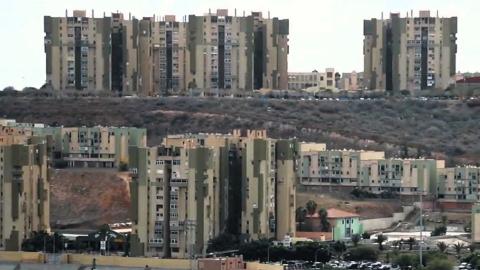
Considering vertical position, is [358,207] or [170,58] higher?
[170,58]

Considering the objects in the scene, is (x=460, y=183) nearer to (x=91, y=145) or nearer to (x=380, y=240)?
(x=380, y=240)

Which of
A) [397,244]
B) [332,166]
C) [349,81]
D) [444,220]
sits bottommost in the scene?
[397,244]

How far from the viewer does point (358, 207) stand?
174 ft

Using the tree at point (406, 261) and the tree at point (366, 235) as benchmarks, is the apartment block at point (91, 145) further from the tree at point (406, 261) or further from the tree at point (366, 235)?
the tree at point (406, 261)

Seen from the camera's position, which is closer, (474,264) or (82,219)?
(474,264)

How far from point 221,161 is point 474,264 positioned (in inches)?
277

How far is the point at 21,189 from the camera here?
47.3 meters

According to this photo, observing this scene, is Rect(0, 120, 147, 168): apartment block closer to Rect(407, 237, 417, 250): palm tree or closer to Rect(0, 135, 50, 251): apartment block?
Rect(0, 135, 50, 251): apartment block

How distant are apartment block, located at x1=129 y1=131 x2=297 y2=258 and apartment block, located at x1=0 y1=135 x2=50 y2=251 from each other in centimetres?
276

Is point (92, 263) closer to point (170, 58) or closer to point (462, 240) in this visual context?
point (462, 240)

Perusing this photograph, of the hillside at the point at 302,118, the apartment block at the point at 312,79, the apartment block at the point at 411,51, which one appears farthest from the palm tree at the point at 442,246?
the apartment block at the point at 312,79

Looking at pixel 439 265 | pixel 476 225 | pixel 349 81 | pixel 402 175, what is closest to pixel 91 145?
pixel 402 175

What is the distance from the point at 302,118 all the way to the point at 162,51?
596cm

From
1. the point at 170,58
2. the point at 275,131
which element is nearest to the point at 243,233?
the point at 275,131
